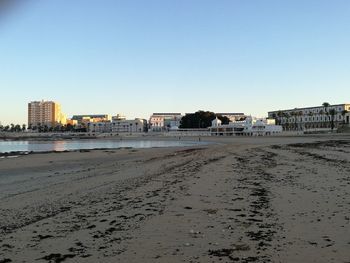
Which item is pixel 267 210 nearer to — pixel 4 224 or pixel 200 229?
pixel 200 229

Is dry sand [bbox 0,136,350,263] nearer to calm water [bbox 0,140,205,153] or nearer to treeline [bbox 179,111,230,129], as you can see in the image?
calm water [bbox 0,140,205,153]

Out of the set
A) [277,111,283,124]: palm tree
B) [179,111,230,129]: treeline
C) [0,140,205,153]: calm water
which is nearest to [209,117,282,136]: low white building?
[179,111,230,129]: treeline

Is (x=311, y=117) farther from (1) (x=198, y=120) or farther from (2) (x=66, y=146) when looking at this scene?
(2) (x=66, y=146)

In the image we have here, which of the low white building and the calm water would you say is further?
the low white building

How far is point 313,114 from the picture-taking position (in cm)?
17662

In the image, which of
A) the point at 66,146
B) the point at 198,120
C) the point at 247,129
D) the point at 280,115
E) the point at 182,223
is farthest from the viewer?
the point at 280,115

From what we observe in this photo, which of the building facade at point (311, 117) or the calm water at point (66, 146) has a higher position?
the building facade at point (311, 117)

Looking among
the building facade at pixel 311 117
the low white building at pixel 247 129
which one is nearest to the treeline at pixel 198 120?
the low white building at pixel 247 129

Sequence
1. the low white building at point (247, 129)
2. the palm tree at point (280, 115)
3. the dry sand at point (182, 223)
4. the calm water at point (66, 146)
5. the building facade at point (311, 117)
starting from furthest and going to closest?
the palm tree at point (280, 115) < the building facade at point (311, 117) < the low white building at point (247, 129) < the calm water at point (66, 146) < the dry sand at point (182, 223)

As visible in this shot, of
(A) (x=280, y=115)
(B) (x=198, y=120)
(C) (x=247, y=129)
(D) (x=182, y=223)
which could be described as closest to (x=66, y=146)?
(D) (x=182, y=223)

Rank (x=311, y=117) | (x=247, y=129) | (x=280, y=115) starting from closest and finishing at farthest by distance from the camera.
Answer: (x=247, y=129)
(x=311, y=117)
(x=280, y=115)

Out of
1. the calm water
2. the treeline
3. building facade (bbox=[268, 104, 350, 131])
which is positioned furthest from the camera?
building facade (bbox=[268, 104, 350, 131])

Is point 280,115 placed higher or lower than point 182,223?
higher

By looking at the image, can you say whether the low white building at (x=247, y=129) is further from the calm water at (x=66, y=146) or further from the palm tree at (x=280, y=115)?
the calm water at (x=66, y=146)
